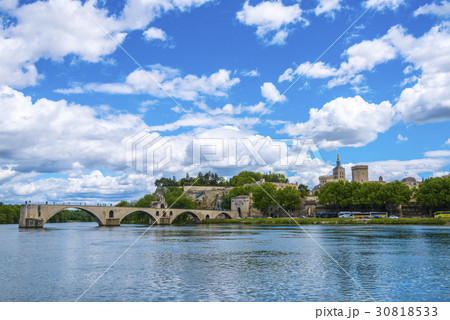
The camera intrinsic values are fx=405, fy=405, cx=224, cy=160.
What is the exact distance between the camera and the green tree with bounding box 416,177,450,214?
76.0 metres

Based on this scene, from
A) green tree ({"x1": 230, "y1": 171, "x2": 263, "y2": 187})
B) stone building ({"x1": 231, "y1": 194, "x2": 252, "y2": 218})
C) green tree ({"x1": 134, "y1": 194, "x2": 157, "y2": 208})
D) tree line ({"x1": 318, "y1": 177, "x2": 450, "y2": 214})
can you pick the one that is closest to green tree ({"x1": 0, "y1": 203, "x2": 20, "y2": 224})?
green tree ({"x1": 134, "y1": 194, "x2": 157, "y2": 208})

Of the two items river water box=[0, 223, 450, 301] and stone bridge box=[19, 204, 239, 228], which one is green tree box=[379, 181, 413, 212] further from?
river water box=[0, 223, 450, 301]

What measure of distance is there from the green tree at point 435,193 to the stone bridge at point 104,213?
48.6 meters

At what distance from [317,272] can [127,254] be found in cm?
1271

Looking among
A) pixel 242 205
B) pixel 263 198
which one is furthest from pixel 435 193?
pixel 242 205

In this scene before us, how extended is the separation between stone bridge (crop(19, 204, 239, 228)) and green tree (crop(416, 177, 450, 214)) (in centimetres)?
4863

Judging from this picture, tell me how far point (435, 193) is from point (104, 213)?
63.4m

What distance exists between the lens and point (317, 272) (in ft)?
58.2

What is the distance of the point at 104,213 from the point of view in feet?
251

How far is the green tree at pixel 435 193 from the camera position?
7600cm

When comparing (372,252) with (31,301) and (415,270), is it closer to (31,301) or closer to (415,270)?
(415,270)

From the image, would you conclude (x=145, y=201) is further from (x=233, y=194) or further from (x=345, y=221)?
(x=345, y=221)

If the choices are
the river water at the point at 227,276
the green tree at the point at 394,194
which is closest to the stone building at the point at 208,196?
the green tree at the point at 394,194
